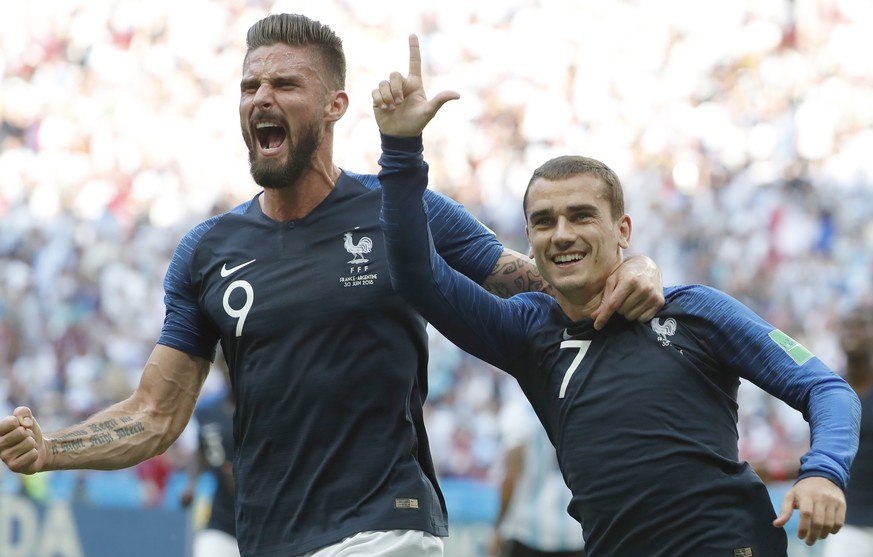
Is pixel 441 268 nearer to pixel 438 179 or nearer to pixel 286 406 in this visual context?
pixel 286 406

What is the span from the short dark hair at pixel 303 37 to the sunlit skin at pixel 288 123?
0.09ft

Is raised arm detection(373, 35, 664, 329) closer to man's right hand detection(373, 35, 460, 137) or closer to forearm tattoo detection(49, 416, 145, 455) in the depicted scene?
man's right hand detection(373, 35, 460, 137)

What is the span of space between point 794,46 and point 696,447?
1735cm

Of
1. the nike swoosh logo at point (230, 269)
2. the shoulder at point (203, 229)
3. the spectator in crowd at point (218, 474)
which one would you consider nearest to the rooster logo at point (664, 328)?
the nike swoosh logo at point (230, 269)

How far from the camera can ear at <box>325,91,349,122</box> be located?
182 inches

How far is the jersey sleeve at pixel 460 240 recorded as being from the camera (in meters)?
4.61

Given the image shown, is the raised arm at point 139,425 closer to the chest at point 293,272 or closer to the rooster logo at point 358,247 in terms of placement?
the chest at point 293,272

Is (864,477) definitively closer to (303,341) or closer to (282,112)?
(303,341)

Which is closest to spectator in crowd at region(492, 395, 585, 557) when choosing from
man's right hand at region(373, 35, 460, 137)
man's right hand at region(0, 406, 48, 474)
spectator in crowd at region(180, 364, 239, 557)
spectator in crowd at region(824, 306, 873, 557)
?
spectator in crowd at region(824, 306, 873, 557)

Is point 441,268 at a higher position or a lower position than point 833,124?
lower

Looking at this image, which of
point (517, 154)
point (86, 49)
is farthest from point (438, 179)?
point (86, 49)

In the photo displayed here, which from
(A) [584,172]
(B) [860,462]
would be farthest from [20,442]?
(B) [860,462]

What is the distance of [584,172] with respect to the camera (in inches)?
165

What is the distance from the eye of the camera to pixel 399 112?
153 inches
